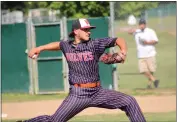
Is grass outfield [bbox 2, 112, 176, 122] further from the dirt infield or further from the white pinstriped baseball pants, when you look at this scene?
the white pinstriped baseball pants

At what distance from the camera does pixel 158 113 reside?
12.3 metres

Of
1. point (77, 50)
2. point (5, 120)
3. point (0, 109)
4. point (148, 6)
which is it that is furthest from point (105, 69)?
point (77, 50)

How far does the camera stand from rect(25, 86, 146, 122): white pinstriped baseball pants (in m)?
7.76

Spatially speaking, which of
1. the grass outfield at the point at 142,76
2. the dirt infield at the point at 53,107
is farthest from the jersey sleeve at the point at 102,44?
the grass outfield at the point at 142,76

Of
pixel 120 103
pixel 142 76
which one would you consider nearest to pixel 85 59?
pixel 120 103

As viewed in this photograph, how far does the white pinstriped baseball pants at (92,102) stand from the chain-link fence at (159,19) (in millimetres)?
8491

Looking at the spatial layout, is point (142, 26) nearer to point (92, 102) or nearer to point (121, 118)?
point (121, 118)

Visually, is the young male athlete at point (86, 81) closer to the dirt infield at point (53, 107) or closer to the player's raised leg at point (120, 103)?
the player's raised leg at point (120, 103)

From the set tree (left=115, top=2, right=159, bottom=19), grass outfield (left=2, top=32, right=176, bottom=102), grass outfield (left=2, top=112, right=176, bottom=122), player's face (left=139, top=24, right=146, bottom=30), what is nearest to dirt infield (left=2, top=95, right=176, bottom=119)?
grass outfield (left=2, top=112, right=176, bottom=122)

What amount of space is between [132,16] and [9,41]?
136 inches

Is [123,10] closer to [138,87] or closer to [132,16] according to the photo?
[132,16]

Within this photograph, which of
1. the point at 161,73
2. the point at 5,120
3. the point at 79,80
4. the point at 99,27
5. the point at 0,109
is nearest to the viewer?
the point at 79,80

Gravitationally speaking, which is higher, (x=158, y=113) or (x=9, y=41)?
(x=9, y=41)

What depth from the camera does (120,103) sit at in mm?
7844
